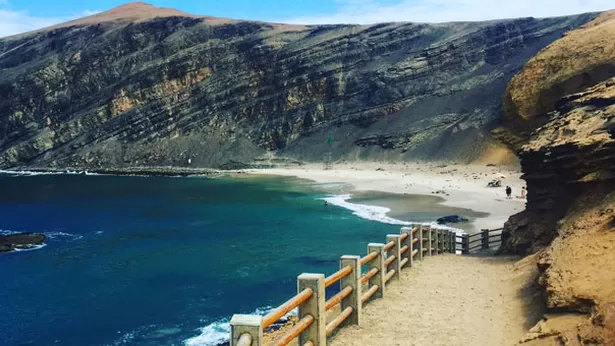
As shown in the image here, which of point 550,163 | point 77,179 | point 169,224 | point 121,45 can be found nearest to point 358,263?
point 550,163

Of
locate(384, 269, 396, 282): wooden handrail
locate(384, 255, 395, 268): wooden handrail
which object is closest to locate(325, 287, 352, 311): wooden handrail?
locate(384, 269, 396, 282): wooden handrail

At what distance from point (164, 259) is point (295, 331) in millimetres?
25900

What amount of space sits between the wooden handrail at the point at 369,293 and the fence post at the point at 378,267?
12cm

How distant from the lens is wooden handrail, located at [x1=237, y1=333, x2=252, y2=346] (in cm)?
665

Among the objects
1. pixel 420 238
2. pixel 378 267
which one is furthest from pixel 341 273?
pixel 420 238

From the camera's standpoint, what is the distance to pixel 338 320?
9.82 metres

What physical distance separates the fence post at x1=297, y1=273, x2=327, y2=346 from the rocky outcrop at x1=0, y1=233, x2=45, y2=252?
113ft

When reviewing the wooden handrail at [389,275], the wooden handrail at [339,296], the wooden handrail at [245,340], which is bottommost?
the wooden handrail at [389,275]

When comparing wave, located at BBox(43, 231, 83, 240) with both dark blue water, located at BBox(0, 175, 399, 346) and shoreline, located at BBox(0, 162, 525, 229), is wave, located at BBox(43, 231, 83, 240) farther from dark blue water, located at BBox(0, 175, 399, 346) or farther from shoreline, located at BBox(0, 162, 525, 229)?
shoreline, located at BBox(0, 162, 525, 229)

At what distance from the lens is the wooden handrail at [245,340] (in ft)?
21.8

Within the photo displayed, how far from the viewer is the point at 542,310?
33.2ft

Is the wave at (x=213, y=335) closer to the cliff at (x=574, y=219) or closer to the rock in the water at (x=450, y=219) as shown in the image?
the cliff at (x=574, y=219)

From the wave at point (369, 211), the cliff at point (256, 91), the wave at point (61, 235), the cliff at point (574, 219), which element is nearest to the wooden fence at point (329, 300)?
the cliff at point (574, 219)

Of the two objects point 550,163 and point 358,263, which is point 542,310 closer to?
point 358,263
